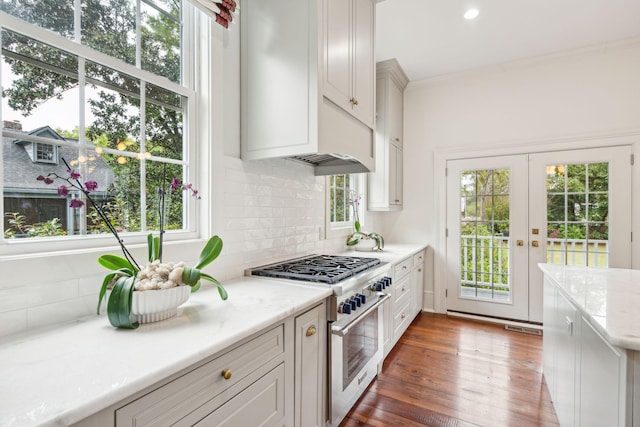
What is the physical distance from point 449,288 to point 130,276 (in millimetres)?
3577

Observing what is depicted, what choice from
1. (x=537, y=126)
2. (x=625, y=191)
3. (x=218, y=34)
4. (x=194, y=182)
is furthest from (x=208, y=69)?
(x=625, y=191)

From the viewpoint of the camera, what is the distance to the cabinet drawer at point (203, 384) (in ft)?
2.50

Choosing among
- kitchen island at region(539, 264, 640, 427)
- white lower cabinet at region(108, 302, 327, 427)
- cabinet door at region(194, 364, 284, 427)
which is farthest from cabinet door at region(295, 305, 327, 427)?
kitchen island at region(539, 264, 640, 427)

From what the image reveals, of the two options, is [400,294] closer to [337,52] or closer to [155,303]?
[337,52]

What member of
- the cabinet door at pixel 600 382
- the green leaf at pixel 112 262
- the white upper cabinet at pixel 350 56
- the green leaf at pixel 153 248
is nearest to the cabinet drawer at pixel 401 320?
the cabinet door at pixel 600 382

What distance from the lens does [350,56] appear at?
6.81ft

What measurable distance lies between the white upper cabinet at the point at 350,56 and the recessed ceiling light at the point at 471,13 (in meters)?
0.82

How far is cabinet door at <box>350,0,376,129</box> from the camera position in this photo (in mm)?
2148

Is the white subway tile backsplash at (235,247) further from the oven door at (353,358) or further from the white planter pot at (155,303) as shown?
the oven door at (353,358)

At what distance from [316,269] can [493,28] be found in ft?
8.87

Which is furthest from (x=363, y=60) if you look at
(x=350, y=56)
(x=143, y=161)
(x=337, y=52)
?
A: (x=143, y=161)

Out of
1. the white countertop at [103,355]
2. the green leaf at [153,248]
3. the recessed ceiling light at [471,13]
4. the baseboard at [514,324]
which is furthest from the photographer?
the baseboard at [514,324]

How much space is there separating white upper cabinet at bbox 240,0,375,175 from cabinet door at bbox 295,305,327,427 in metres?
0.89

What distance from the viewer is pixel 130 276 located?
3.67 feet
